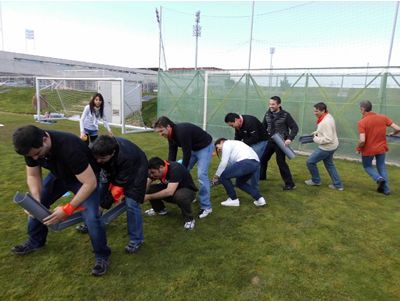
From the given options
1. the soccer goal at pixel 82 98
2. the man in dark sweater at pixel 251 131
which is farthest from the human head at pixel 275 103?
the soccer goal at pixel 82 98

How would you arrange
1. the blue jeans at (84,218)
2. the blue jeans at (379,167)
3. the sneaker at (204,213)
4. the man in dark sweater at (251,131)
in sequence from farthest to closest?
the blue jeans at (379,167), the man in dark sweater at (251,131), the sneaker at (204,213), the blue jeans at (84,218)

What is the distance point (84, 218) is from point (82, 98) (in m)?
16.7

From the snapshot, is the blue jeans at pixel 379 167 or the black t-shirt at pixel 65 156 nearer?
the black t-shirt at pixel 65 156

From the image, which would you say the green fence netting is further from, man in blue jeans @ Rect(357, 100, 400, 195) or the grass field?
the grass field

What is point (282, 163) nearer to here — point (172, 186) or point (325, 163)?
point (325, 163)

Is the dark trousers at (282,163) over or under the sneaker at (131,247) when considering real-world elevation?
over

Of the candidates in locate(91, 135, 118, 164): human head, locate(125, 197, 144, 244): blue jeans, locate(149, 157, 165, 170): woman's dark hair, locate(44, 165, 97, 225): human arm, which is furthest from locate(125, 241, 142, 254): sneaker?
locate(91, 135, 118, 164): human head

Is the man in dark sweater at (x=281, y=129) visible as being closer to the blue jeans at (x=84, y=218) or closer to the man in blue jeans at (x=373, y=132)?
the man in blue jeans at (x=373, y=132)

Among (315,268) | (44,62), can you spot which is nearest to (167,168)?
(315,268)

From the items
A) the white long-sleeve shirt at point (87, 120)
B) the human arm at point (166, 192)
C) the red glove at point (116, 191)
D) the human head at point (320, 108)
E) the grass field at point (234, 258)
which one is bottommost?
the grass field at point (234, 258)

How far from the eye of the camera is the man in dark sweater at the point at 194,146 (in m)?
4.32

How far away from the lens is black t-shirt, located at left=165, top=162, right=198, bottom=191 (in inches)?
158

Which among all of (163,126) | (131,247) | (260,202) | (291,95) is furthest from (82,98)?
(131,247)

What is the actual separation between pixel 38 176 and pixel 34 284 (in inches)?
40.2
